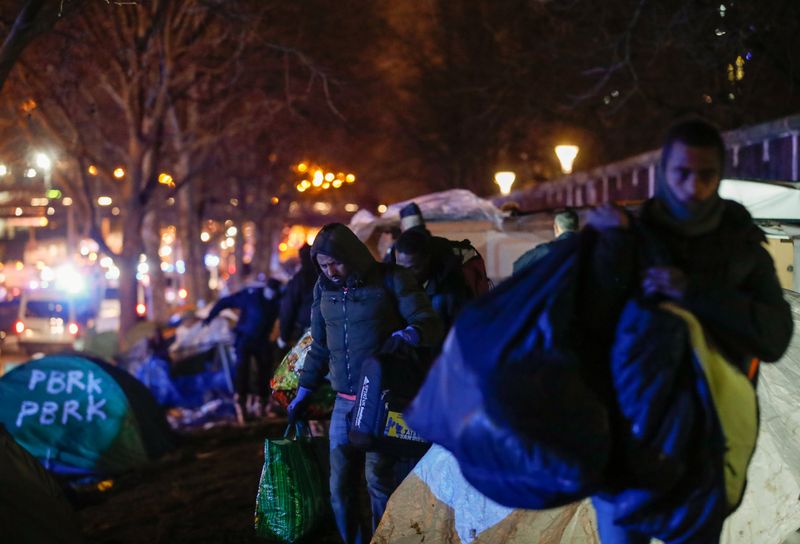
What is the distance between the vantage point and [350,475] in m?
5.20

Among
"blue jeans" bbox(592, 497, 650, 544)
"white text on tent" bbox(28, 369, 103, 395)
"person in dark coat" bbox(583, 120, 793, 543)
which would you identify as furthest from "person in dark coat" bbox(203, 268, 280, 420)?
"person in dark coat" bbox(583, 120, 793, 543)

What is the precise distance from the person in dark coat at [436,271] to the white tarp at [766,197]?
3.44 m

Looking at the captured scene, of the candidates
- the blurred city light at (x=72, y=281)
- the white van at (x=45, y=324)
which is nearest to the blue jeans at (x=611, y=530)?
the white van at (x=45, y=324)

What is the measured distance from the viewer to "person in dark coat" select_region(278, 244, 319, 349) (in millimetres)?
10219

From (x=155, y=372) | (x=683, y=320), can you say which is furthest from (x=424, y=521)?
(x=155, y=372)

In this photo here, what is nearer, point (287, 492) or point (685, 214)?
point (685, 214)

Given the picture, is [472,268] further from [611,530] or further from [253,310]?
[253,310]

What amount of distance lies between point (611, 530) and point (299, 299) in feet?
25.1

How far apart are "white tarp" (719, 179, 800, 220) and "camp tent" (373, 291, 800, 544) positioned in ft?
13.3

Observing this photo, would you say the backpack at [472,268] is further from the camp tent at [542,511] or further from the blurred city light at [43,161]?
the blurred city light at [43,161]

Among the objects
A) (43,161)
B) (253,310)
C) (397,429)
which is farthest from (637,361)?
(43,161)

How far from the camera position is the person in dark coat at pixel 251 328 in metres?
12.6

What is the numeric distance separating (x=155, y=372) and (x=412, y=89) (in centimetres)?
2412

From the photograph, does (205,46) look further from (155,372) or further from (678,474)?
(678,474)
